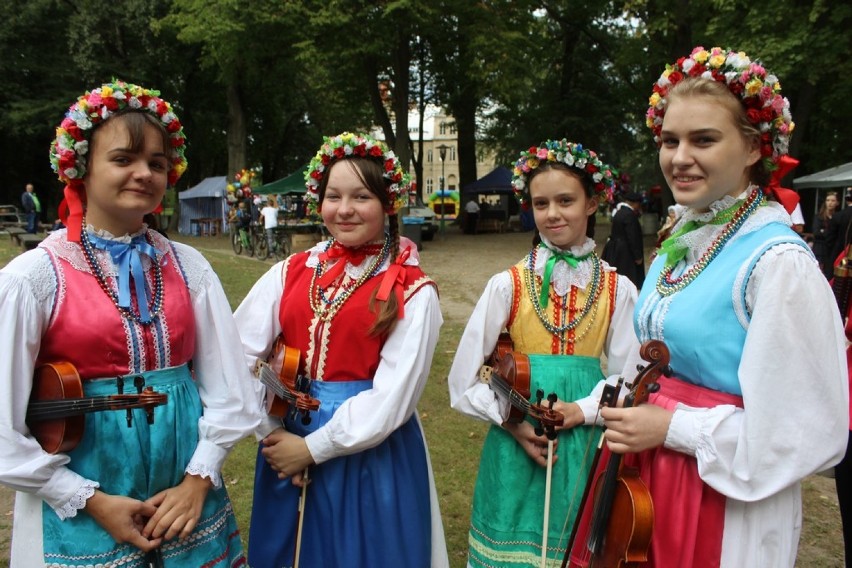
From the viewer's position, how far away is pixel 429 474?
2615 millimetres

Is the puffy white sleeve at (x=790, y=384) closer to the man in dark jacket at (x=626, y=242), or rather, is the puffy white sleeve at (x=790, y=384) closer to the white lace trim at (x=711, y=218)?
the white lace trim at (x=711, y=218)

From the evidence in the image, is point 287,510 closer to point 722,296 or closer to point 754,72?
point 722,296

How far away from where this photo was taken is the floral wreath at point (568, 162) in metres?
2.80

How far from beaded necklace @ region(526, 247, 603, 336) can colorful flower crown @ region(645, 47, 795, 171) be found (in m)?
1.01

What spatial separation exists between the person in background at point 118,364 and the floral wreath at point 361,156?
0.66 metres

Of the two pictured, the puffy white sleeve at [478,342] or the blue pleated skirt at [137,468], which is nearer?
the blue pleated skirt at [137,468]

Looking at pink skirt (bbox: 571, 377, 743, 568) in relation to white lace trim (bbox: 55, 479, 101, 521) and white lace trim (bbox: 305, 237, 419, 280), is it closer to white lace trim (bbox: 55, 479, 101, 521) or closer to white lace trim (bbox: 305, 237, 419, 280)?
white lace trim (bbox: 305, 237, 419, 280)

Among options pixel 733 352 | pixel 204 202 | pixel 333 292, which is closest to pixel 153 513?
pixel 333 292

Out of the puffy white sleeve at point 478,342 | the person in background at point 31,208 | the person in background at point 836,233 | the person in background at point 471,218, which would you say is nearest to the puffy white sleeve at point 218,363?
the puffy white sleeve at point 478,342

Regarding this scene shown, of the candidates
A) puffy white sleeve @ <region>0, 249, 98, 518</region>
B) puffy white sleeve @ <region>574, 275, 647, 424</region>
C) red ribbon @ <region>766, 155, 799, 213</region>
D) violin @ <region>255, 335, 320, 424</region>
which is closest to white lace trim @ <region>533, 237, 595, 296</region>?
puffy white sleeve @ <region>574, 275, 647, 424</region>

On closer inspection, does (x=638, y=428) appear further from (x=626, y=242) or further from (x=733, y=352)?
(x=626, y=242)

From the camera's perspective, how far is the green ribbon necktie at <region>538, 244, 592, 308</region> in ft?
8.98

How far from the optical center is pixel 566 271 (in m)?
2.79

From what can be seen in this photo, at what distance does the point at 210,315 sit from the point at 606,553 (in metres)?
1.45
